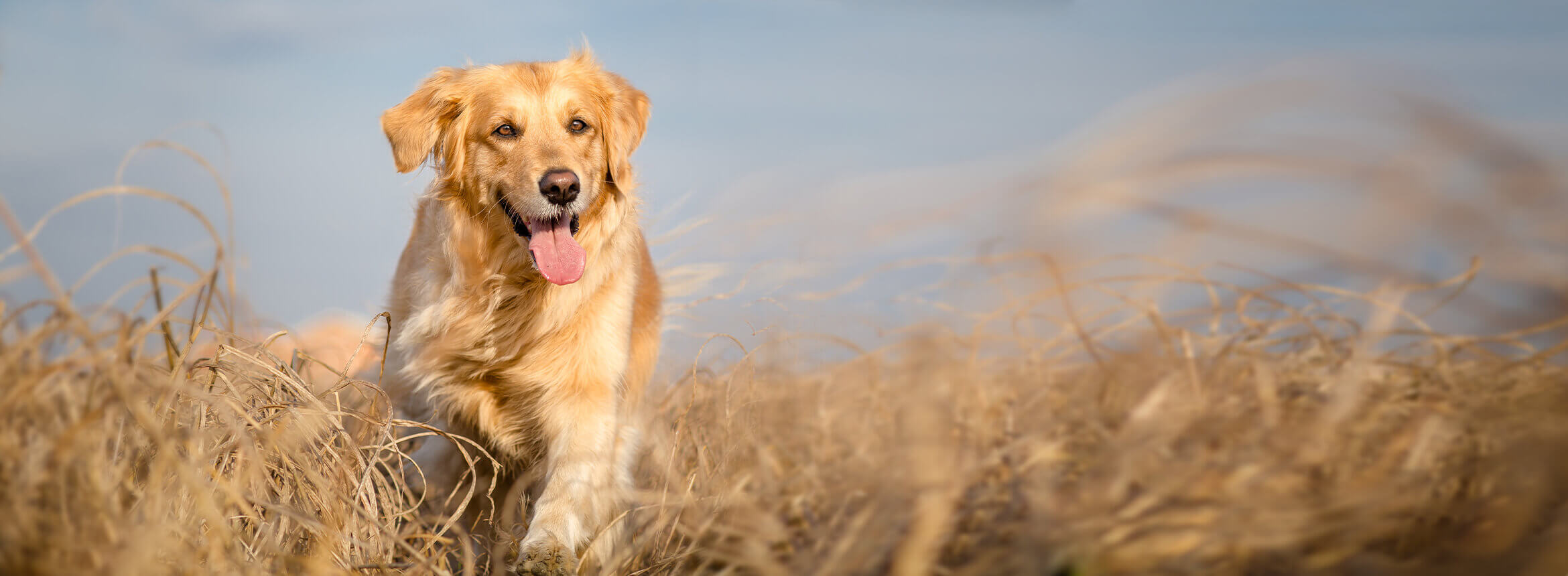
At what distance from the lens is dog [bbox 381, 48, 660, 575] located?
3289 millimetres

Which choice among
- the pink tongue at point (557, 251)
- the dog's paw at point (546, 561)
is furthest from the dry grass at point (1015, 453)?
the pink tongue at point (557, 251)

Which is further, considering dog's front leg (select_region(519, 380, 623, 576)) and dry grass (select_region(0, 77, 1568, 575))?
dog's front leg (select_region(519, 380, 623, 576))

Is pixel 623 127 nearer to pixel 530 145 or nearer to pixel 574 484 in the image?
pixel 530 145

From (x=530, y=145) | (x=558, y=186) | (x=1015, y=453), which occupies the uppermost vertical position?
(x=530, y=145)

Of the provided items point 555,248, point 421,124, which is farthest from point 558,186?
point 421,124

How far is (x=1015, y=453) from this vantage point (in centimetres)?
169

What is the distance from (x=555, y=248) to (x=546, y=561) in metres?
1.21

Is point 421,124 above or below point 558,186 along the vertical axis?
above

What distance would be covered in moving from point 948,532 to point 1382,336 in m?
1.03

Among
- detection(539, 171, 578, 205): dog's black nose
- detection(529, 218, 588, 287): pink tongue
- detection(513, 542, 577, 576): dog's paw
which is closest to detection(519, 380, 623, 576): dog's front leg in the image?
detection(513, 542, 577, 576): dog's paw

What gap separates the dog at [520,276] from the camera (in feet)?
10.8

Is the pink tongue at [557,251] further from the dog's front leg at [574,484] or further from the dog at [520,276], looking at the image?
the dog's front leg at [574,484]

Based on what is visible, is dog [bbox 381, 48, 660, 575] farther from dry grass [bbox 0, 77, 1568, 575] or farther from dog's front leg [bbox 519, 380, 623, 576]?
dry grass [bbox 0, 77, 1568, 575]

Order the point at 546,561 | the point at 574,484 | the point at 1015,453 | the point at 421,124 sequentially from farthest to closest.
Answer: the point at 421,124, the point at 574,484, the point at 546,561, the point at 1015,453
